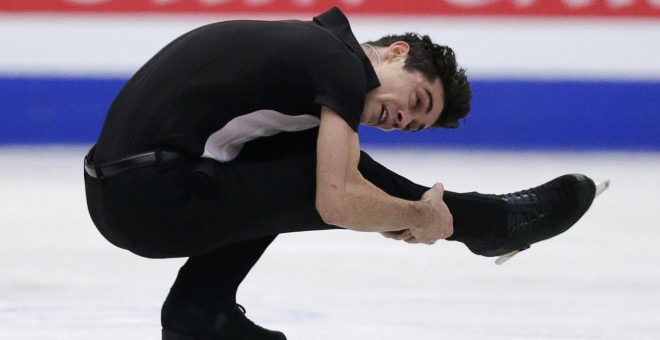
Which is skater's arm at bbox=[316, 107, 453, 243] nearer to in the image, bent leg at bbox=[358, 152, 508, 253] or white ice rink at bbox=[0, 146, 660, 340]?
bent leg at bbox=[358, 152, 508, 253]

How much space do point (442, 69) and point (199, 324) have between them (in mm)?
797

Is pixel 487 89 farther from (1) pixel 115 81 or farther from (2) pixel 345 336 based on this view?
(2) pixel 345 336

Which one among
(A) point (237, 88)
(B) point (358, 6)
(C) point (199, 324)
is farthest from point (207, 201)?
(B) point (358, 6)

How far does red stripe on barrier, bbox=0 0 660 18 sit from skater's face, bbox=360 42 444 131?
4.48m

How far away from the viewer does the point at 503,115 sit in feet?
23.2

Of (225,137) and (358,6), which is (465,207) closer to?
(225,137)

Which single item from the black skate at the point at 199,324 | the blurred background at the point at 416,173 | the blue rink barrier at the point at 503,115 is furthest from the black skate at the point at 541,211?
the blue rink barrier at the point at 503,115

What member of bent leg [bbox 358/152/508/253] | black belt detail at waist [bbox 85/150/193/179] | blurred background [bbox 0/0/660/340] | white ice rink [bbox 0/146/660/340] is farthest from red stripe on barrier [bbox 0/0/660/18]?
black belt detail at waist [bbox 85/150/193/179]

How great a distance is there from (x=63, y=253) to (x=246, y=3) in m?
3.04

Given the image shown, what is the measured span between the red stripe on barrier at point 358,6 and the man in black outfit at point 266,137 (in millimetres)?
4441

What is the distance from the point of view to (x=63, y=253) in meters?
4.23

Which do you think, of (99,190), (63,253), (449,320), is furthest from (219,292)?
(63,253)

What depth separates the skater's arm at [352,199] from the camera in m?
2.30

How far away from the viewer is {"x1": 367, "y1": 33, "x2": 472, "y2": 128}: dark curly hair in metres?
2.50
